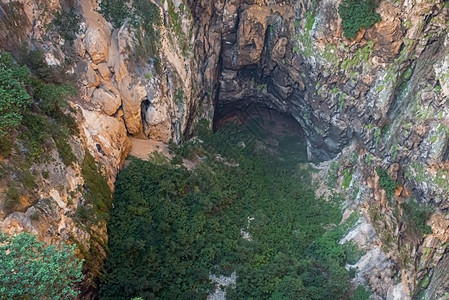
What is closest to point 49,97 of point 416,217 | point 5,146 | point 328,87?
point 5,146

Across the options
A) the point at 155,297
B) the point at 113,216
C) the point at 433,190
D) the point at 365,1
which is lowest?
the point at 155,297

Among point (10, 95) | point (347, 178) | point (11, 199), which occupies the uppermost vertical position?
point (10, 95)

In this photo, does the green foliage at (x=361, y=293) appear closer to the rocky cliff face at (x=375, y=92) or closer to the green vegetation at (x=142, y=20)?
the rocky cliff face at (x=375, y=92)

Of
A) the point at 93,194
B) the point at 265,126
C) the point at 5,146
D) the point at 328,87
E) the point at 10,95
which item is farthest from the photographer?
the point at 265,126

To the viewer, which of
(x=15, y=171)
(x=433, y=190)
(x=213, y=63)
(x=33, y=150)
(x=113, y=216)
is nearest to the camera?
(x=15, y=171)

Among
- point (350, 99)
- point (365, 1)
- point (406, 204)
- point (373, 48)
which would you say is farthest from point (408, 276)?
point (365, 1)

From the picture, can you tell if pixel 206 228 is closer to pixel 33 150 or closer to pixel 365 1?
pixel 33 150

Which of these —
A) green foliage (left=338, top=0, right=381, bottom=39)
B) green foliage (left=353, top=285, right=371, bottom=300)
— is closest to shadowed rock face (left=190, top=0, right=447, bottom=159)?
green foliage (left=338, top=0, right=381, bottom=39)

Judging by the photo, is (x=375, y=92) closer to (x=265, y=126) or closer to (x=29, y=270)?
(x=265, y=126)
